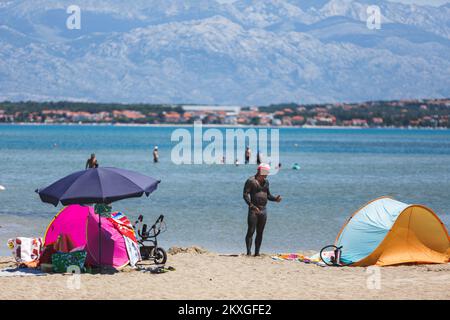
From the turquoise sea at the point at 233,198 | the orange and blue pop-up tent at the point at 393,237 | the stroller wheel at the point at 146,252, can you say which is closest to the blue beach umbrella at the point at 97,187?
the stroller wheel at the point at 146,252

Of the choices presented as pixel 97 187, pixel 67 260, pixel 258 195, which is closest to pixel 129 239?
pixel 67 260

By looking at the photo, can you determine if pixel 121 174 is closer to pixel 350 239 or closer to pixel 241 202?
pixel 350 239

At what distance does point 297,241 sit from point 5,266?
30.4 feet

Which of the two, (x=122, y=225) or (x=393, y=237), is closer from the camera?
(x=122, y=225)

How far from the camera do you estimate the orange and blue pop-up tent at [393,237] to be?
18297 millimetres

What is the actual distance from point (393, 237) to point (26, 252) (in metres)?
6.95

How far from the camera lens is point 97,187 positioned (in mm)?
16625

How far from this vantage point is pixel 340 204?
3819cm

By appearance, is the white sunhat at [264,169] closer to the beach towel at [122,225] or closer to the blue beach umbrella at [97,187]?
the blue beach umbrella at [97,187]

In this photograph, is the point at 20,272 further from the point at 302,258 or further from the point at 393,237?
the point at 393,237

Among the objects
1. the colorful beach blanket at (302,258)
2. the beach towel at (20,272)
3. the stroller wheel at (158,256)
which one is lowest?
the colorful beach blanket at (302,258)

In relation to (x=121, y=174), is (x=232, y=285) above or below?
below

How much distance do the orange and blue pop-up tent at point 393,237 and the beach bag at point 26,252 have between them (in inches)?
228
